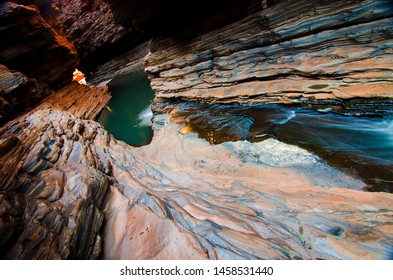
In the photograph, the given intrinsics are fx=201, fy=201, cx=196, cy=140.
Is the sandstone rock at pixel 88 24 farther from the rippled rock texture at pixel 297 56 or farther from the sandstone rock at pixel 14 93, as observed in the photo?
the rippled rock texture at pixel 297 56

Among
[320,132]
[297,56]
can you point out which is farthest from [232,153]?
[297,56]

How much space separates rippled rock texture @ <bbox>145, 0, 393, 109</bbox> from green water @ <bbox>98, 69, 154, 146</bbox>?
3475 millimetres

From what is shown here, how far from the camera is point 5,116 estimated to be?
1523 cm

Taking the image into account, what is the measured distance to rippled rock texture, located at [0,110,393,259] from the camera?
109 inches

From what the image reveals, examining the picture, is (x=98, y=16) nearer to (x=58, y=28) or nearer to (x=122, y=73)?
(x=58, y=28)

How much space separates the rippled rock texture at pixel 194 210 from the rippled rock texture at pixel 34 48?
17.7m

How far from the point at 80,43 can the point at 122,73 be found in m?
6.25

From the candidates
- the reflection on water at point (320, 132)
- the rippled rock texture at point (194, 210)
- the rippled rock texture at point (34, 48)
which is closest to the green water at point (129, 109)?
the reflection on water at point (320, 132)

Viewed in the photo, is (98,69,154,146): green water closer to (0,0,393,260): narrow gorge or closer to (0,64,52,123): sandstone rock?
(0,0,393,260): narrow gorge

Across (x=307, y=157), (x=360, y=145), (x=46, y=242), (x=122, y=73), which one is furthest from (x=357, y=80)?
(x=122, y=73)

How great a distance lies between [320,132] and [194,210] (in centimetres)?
442

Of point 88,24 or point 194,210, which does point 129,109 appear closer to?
point 194,210

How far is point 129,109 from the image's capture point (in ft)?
51.7

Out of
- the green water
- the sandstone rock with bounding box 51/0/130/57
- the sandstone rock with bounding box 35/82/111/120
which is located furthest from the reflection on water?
the sandstone rock with bounding box 51/0/130/57
